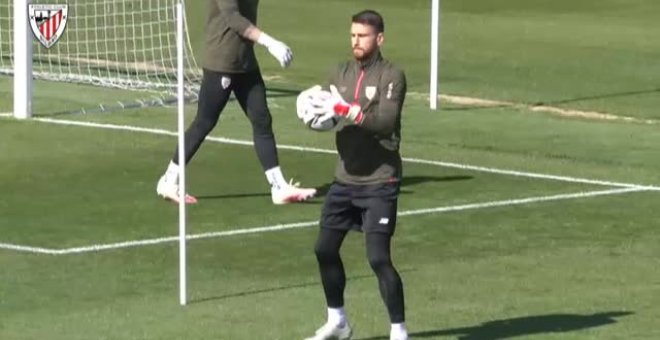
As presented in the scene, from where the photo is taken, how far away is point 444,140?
22.2 metres

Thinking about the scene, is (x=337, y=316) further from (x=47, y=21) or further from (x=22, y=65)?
(x=47, y=21)

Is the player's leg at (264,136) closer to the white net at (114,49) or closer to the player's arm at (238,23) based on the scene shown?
the player's arm at (238,23)

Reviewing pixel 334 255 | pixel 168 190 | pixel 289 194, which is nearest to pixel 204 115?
pixel 168 190

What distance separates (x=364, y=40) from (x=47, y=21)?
12.3 metres

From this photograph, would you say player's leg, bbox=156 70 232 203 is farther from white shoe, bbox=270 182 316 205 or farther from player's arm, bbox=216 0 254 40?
white shoe, bbox=270 182 316 205

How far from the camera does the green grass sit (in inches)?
523

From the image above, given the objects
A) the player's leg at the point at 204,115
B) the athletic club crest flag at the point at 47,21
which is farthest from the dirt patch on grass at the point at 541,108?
the player's leg at the point at 204,115

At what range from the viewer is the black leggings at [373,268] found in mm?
12094

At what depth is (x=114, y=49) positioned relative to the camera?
29562mm

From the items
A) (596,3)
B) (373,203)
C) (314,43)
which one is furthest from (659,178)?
(596,3)

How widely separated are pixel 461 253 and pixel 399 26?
19842mm

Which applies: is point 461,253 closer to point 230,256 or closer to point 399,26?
point 230,256

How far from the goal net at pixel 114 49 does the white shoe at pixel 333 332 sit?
1379 cm

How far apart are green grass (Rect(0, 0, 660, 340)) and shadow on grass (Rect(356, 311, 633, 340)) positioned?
2cm
